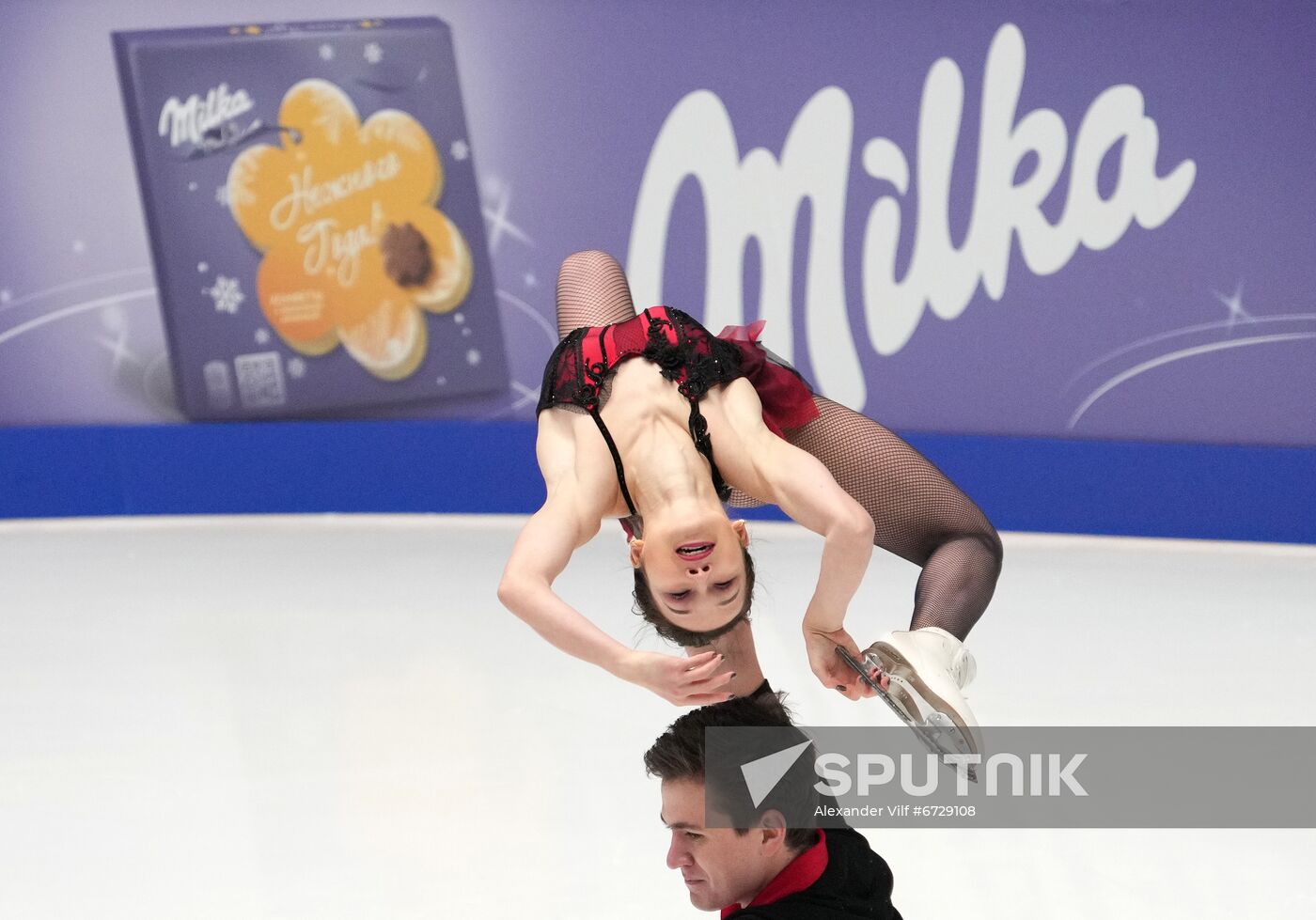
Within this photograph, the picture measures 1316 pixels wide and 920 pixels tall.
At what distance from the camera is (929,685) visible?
9.34 feet

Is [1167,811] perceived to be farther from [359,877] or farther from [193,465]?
[193,465]

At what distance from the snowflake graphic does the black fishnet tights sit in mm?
4979

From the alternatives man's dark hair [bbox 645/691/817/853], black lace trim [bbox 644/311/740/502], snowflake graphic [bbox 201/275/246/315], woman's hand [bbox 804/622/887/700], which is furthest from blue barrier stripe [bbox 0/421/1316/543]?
man's dark hair [bbox 645/691/817/853]

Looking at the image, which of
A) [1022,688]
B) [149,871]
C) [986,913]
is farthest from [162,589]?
[986,913]

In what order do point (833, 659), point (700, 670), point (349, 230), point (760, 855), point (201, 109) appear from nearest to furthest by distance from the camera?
point (760, 855)
point (700, 670)
point (833, 659)
point (201, 109)
point (349, 230)

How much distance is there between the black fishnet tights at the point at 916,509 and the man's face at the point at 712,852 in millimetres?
849

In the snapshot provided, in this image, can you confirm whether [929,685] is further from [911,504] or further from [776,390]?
[776,390]

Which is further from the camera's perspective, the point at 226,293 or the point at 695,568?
the point at 226,293

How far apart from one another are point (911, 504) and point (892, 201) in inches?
167

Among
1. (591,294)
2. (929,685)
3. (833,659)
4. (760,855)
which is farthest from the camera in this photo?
(591,294)

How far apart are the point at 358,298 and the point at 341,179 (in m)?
0.59

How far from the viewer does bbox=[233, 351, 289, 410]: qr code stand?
25.8 ft

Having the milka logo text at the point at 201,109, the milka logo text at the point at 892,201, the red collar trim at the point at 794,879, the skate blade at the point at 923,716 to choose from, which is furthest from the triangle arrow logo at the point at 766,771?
the milka logo text at the point at 201,109
